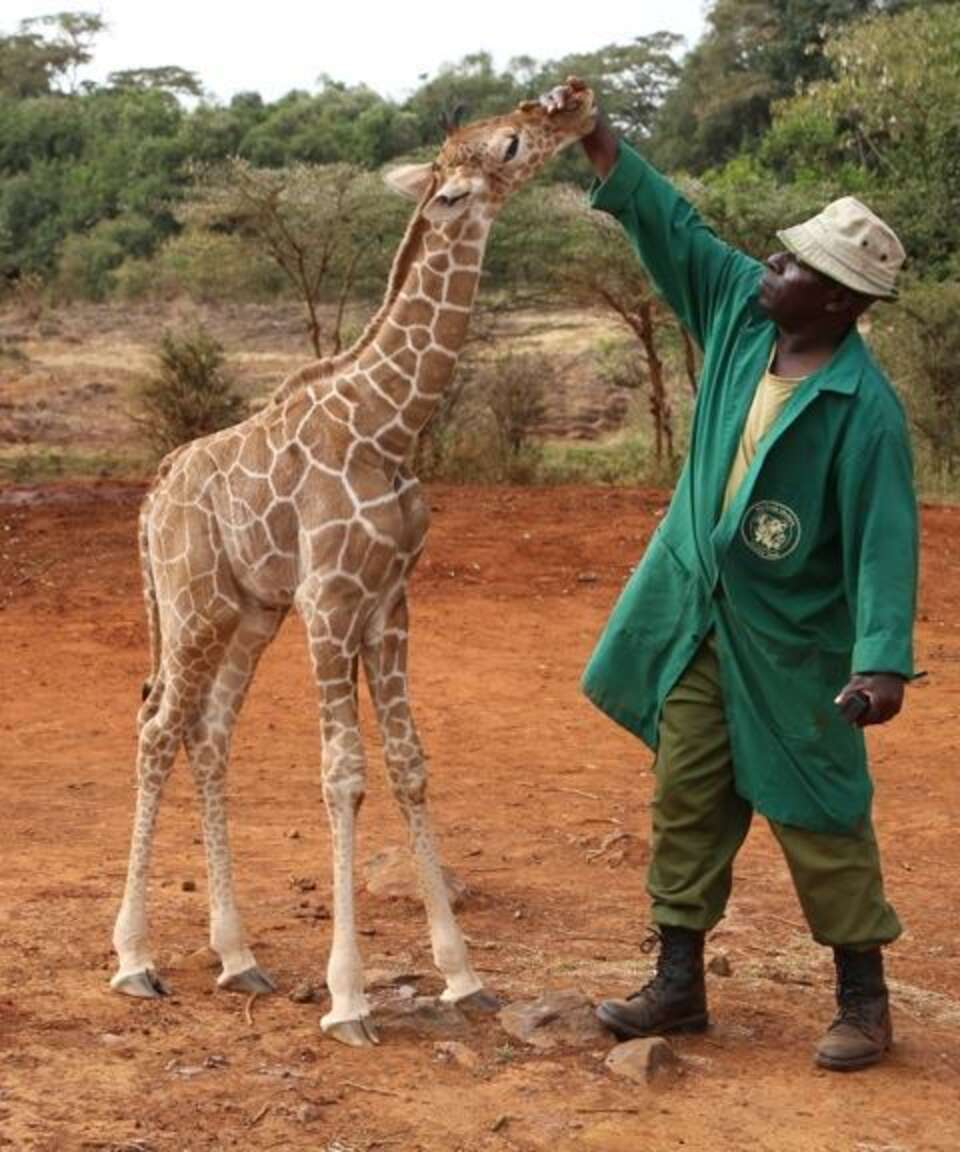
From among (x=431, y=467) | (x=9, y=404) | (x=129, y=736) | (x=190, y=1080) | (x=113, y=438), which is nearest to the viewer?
(x=190, y=1080)

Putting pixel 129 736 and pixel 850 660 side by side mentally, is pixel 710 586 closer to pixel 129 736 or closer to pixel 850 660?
pixel 850 660

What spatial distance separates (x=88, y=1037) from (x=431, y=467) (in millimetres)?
11137

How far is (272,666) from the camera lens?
9703mm


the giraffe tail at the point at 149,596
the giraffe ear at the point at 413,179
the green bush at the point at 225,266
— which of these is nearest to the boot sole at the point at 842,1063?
the giraffe tail at the point at 149,596

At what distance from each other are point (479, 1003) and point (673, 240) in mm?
1919

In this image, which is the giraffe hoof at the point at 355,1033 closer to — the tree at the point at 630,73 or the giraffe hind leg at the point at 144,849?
the giraffe hind leg at the point at 144,849

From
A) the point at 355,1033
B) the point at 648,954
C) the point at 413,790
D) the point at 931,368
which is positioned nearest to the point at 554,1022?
the point at 355,1033

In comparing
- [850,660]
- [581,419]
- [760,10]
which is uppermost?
[760,10]

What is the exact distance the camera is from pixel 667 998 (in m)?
4.57

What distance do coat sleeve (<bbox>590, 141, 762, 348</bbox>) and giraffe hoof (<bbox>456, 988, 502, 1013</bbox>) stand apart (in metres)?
1.71

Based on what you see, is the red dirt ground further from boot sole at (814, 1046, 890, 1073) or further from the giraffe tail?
the giraffe tail

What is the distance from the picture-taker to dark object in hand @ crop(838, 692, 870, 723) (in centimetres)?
400

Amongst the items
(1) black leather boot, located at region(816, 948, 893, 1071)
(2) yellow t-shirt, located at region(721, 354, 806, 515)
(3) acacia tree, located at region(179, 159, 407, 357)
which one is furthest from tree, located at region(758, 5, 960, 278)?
(1) black leather boot, located at region(816, 948, 893, 1071)

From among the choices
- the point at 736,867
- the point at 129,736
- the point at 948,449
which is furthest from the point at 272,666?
the point at 948,449
